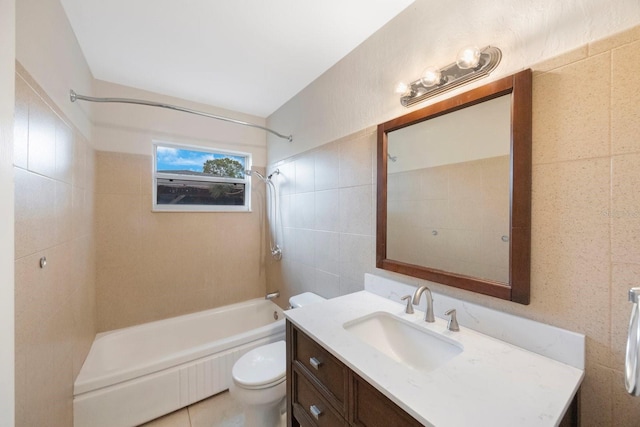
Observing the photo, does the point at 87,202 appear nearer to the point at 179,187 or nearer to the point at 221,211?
the point at 179,187

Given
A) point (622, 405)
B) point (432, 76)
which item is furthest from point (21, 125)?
point (622, 405)

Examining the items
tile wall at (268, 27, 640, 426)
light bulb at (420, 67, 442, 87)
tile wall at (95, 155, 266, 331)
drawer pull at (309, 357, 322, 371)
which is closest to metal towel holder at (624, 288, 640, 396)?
tile wall at (268, 27, 640, 426)

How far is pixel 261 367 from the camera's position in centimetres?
149

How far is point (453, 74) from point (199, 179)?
2.40m

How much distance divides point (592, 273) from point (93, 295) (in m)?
3.04

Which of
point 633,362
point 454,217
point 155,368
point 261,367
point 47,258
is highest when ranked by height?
point 454,217

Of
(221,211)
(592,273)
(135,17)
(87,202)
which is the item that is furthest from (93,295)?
(592,273)

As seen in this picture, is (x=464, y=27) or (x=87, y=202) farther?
(x=87, y=202)

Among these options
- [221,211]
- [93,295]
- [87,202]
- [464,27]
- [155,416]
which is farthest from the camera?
[221,211]

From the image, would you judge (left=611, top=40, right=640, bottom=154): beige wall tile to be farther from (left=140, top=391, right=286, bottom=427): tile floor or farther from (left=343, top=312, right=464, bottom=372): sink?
(left=140, top=391, right=286, bottom=427): tile floor

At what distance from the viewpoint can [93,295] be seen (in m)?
2.00

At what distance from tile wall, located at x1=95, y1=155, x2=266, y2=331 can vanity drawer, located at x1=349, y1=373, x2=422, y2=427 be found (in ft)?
7.04

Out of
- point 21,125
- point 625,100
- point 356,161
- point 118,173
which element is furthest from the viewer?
point 118,173

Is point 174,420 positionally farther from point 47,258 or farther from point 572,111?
point 572,111
